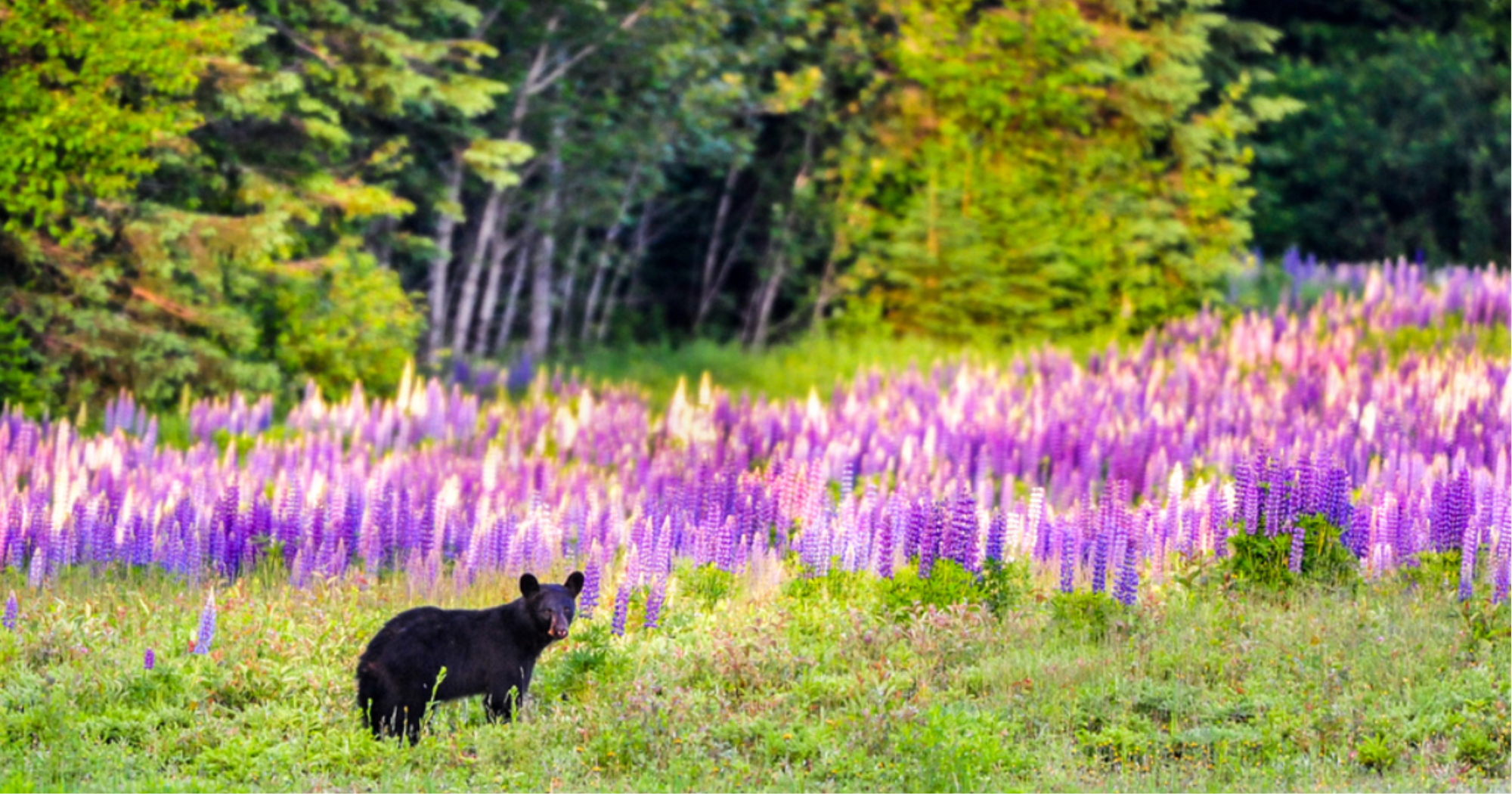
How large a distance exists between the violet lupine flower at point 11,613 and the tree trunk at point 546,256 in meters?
13.1

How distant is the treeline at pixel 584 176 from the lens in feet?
50.5

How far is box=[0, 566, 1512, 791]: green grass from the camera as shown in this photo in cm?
766

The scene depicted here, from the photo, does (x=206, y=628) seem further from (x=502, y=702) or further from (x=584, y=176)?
(x=584, y=176)

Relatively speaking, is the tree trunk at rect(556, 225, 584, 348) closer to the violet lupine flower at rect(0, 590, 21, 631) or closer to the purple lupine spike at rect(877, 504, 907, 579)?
the purple lupine spike at rect(877, 504, 907, 579)

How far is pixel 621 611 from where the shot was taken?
9039 mm

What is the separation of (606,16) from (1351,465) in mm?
11457

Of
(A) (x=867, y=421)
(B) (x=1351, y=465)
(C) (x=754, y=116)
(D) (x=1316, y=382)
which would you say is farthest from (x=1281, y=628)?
(C) (x=754, y=116)

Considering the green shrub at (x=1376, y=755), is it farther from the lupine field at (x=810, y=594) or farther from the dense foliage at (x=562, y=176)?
the dense foliage at (x=562, y=176)

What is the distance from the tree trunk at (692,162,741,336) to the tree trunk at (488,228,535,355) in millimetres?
2616

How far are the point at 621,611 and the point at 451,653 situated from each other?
153cm

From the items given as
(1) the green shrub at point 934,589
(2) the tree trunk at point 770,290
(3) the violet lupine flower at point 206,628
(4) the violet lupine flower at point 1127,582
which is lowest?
(3) the violet lupine flower at point 206,628

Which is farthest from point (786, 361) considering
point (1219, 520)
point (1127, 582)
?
point (1127, 582)

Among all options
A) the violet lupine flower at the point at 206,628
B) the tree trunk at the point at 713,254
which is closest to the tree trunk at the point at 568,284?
the tree trunk at the point at 713,254

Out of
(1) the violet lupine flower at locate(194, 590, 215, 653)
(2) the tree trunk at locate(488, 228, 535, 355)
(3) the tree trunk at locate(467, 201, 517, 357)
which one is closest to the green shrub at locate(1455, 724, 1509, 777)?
(1) the violet lupine flower at locate(194, 590, 215, 653)
